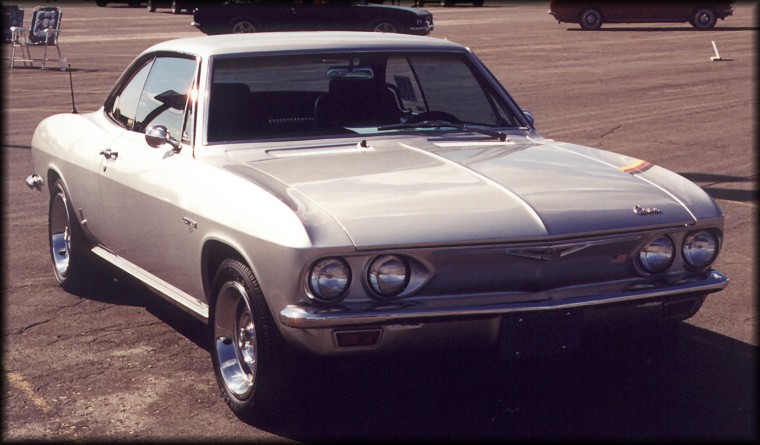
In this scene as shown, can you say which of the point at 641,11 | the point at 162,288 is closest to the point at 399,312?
the point at 162,288

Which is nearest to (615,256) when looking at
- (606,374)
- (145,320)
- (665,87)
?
(606,374)

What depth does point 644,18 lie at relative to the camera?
117ft

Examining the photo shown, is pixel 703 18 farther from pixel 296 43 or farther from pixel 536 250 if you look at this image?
pixel 536 250

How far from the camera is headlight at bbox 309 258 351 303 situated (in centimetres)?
446

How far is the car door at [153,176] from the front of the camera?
5555mm

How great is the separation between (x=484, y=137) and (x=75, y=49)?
25.3 meters

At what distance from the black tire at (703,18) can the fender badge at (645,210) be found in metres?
31.6

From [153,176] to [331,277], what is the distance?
1.67 m

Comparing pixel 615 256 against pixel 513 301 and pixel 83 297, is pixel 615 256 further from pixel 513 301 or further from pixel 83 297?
pixel 83 297

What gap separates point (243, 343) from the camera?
5012 mm

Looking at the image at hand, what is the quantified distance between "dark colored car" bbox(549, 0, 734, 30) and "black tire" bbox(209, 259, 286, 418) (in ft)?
104

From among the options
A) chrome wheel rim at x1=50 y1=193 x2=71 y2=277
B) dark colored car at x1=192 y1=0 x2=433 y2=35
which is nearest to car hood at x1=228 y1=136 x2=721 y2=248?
chrome wheel rim at x1=50 y1=193 x2=71 y2=277

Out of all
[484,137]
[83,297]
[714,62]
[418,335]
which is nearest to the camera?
[418,335]

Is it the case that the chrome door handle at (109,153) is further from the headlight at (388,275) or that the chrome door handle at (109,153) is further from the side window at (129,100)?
the headlight at (388,275)
